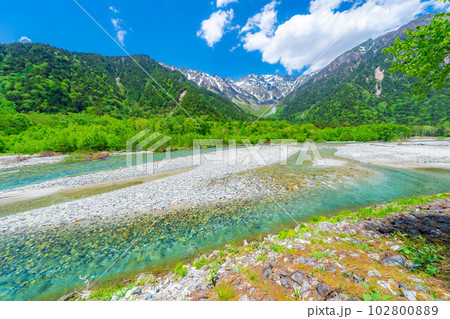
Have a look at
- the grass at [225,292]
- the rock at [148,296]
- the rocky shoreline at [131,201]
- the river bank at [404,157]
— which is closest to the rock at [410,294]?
the grass at [225,292]

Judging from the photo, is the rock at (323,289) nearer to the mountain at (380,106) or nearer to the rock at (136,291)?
the rock at (136,291)

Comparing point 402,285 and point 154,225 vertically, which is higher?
point 402,285

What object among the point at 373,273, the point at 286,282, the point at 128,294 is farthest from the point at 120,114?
the point at 373,273

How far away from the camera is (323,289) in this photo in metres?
2.68

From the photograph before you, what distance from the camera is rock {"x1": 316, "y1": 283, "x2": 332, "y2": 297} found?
2625mm

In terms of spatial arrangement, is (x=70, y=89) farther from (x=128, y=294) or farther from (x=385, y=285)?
(x=385, y=285)

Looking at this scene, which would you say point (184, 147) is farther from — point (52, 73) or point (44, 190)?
point (52, 73)

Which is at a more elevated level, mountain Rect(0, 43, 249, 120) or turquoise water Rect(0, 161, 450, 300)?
mountain Rect(0, 43, 249, 120)

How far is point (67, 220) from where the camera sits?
27.4ft

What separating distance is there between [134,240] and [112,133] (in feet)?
203

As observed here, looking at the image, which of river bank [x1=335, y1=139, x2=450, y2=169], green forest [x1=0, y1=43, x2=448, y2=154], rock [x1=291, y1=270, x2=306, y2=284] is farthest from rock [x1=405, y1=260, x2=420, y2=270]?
river bank [x1=335, y1=139, x2=450, y2=169]

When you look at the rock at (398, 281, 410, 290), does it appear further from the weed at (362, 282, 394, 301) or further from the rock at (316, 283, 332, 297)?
the rock at (316, 283, 332, 297)
